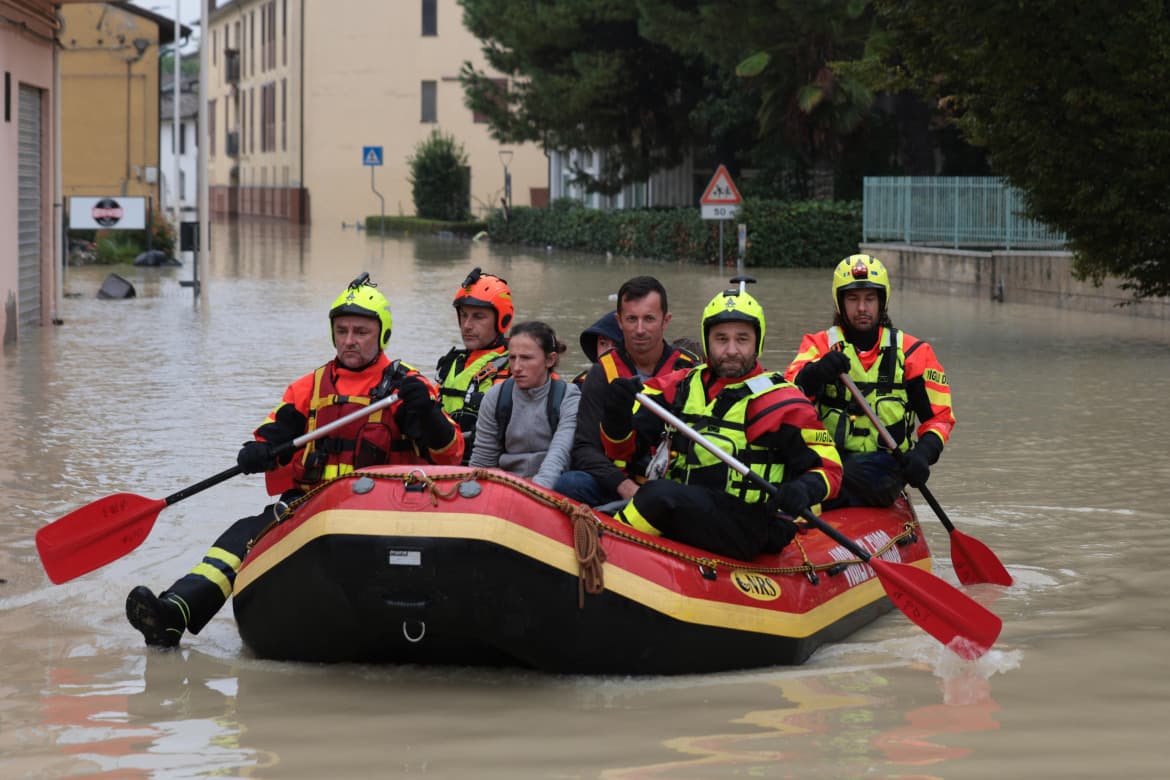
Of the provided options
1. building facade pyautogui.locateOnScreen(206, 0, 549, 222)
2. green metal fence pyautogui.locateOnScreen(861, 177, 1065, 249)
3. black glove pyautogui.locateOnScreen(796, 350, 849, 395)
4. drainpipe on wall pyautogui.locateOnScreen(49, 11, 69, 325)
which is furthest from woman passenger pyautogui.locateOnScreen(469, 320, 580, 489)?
building facade pyautogui.locateOnScreen(206, 0, 549, 222)

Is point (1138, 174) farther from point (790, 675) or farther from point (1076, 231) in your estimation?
point (790, 675)

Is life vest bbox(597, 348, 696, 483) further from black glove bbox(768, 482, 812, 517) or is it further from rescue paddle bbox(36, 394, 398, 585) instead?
rescue paddle bbox(36, 394, 398, 585)

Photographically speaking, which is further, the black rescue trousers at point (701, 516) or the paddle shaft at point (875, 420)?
the paddle shaft at point (875, 420)

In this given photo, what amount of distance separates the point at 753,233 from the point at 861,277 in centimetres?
2847

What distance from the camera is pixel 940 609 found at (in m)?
6.71

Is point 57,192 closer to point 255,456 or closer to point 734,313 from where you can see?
point 255,456

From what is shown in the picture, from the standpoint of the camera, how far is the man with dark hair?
7.30 m

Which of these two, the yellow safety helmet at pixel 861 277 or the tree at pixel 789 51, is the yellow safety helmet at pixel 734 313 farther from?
the tree at pixel 789 51

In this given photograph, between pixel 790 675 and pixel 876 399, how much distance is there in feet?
6.88

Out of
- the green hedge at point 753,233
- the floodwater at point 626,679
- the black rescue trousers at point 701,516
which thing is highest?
the green hedge at point 753,233

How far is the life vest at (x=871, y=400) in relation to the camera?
27.5 feet

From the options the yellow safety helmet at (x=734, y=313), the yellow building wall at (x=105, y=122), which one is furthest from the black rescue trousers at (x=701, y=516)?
the yellow building wall at (x=105, y=122)

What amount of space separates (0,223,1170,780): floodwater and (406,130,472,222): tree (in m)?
47.6

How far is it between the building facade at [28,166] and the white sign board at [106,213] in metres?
5.93
